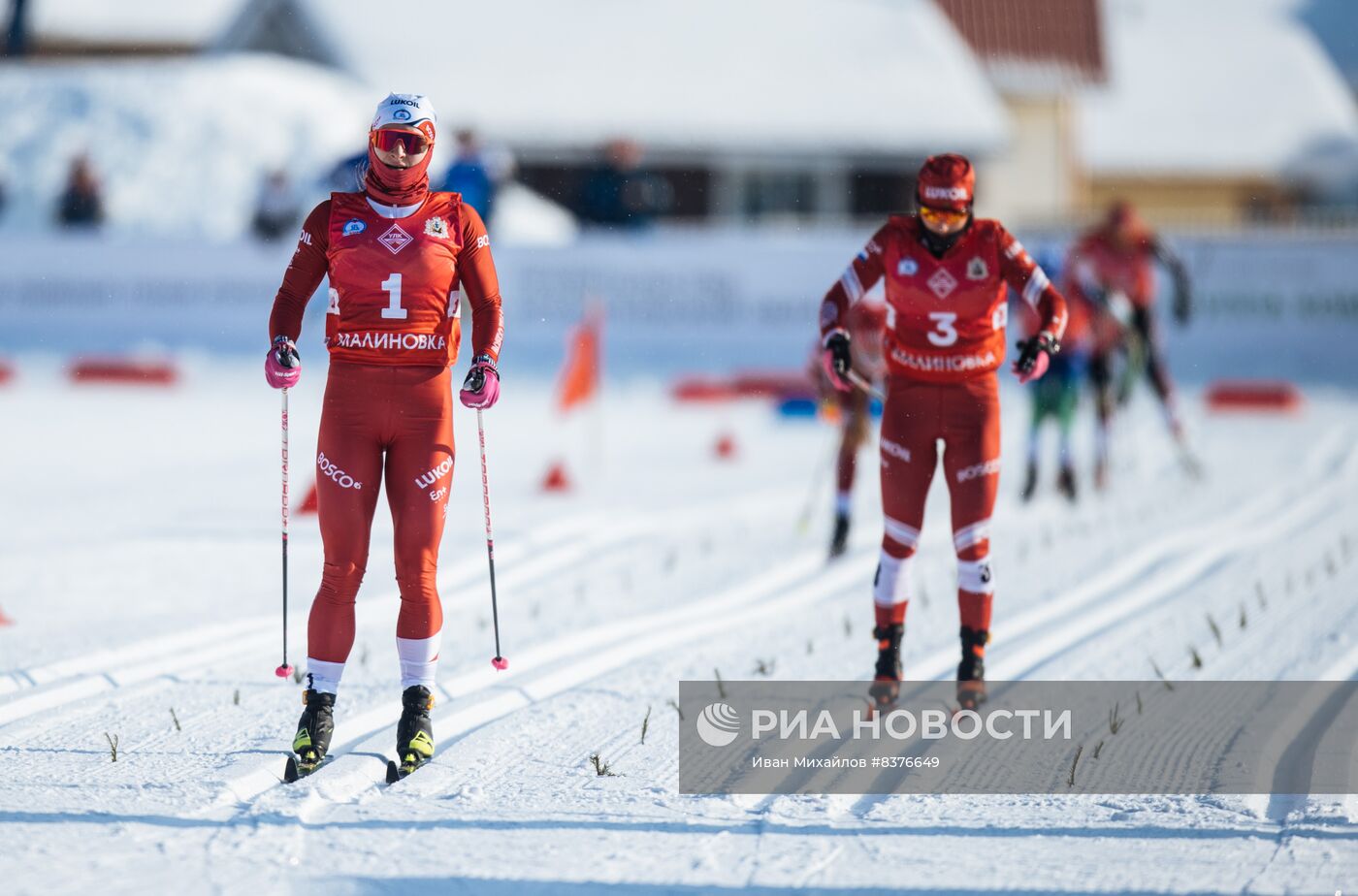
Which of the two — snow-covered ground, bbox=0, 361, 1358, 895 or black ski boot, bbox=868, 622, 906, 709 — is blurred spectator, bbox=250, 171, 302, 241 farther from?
black ski boot, bbox=868, 622, 906, 709

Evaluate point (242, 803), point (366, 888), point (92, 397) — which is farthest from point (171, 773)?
point (92, 397)

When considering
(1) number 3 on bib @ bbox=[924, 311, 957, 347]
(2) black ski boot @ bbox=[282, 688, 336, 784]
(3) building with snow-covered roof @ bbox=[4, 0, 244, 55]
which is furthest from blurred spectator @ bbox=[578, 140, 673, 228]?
(3) building with snow-covered roof @ bbox=[4, 0, 244, 55]

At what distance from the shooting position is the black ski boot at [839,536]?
9.83m

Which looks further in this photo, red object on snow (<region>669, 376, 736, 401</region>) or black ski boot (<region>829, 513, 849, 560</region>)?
red object on snow (<region>669, 376, 736, 401</region>)

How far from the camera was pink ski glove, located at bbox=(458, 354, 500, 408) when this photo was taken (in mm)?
5457

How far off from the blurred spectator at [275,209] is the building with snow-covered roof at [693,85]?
8.41 m

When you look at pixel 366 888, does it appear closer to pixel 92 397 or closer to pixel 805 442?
pixel 805 442

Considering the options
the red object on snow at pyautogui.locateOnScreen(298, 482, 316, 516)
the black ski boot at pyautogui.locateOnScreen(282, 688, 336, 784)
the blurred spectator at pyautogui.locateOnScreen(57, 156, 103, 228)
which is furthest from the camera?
the blurred spectator at pyautogui.locateOnScreen(57, 156, 103, 228)

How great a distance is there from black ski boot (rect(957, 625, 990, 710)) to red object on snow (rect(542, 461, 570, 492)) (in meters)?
6.12

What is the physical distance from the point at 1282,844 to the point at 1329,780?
0.76 m

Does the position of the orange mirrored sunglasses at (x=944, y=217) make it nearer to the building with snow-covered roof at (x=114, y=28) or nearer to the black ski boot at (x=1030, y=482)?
the black ski boot at (x=1030, y=482)

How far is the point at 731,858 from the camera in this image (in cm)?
457

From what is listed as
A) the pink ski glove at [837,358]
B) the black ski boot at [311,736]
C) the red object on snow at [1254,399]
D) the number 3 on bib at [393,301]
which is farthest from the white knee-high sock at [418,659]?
the red object on snow at [1254,399]

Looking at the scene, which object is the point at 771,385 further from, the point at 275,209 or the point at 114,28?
the point at 114,28
